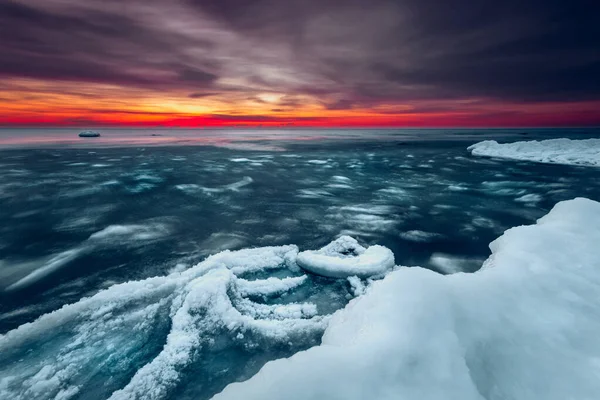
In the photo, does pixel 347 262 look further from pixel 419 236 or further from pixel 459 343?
pixel 419 236

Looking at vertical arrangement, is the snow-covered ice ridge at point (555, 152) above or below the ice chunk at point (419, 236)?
above

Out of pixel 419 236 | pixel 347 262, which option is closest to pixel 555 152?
pixel 419 236

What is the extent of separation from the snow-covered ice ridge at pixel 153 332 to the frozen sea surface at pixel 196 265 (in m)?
0.02

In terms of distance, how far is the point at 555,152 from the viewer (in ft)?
75.8

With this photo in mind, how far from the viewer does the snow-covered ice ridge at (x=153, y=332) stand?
9.45 ft

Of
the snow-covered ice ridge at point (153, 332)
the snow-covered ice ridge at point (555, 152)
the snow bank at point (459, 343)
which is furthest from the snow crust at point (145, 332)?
the snow-covered ice ridge at point (555, 152)

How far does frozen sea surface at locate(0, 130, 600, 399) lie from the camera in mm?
3092

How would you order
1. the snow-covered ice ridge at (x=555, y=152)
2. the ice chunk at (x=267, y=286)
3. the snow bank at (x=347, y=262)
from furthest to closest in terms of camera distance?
1. the snow-covered ice ridge at (x=555, y=152)
2. the snow bank at (x=347, y=262)
3. the ice chunk at (x=267, y=286)

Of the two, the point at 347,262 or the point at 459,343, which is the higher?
the point at 459,343

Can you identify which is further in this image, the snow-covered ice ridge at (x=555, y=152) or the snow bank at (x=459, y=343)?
the snow-covered ice ridge at (x=555, y=152)

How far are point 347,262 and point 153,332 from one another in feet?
9.88

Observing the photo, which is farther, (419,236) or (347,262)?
(419,236)

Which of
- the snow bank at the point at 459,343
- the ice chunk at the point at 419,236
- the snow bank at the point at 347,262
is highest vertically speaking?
the snow bank at the point at 459,343

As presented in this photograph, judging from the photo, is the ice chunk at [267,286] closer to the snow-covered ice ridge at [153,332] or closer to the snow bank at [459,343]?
the snow-covered ice ridge at [153,332]
